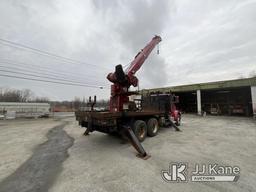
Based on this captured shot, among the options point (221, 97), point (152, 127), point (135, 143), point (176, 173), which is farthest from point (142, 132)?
point (221, 97)

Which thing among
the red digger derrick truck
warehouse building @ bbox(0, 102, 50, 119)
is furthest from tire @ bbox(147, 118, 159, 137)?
warehouse building @ bbox(0, 102, 50, 119)

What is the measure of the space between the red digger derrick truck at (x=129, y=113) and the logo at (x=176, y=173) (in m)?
0.96

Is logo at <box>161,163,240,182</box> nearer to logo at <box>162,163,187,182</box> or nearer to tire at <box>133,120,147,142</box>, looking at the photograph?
logo at <box>162,163,187,182</box>

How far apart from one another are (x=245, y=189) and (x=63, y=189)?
11.6ft

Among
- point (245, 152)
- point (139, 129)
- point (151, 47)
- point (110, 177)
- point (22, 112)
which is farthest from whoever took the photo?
point (22, 112)

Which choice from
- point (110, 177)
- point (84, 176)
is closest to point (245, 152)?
point (110, 177)

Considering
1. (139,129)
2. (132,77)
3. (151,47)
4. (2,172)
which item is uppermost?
(151,47)

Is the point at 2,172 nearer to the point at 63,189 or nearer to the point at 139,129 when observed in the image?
the point at 63,189

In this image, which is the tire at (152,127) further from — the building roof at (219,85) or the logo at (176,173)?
the building roof at (219,85)

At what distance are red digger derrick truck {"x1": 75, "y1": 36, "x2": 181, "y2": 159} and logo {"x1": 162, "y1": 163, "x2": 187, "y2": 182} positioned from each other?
955 millimetres

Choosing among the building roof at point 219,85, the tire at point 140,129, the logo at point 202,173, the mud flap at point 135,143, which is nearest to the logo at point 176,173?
the logo at point 202,173

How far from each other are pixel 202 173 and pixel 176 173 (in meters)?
0.62

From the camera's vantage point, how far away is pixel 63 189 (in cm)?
295

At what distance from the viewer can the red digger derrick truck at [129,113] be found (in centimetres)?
524
